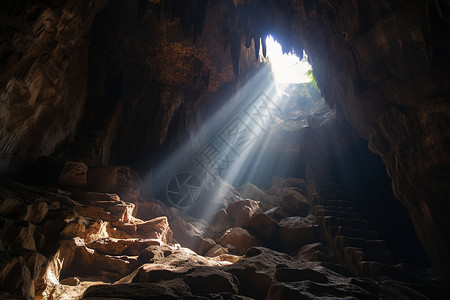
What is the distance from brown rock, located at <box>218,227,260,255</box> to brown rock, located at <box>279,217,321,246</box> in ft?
4.09

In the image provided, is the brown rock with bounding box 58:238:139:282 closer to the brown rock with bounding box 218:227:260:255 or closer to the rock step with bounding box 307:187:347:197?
the brown rock with bounding box 218:227:260:255

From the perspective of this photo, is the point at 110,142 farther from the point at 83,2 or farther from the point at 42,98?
the point at 83,2

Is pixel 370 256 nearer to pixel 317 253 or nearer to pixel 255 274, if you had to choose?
pixel 317 253

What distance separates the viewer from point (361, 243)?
22.4 ft

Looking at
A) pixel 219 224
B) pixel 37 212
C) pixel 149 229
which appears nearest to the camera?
pixel 37 212

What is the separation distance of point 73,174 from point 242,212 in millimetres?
7192

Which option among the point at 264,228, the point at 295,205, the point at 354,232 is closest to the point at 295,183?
the point at 295,205

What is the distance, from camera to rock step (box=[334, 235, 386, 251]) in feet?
21.9

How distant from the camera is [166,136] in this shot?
43.8ft

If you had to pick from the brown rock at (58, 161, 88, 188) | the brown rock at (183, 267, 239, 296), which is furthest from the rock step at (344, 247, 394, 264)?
the brown rock at (58, 161, 88, 188)

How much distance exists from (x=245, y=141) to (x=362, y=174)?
37.9 feet

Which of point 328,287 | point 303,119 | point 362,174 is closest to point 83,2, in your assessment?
point 328,287

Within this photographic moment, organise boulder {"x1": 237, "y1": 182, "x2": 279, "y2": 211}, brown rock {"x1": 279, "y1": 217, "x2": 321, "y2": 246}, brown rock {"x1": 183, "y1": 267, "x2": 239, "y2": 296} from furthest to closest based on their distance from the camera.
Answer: boulder {"x1": 237, "y1": 182, "x2": 279, "y2": 211} → brown rock {"x1": 279, "y1": 217, "x2": 321, "y2": 246} → brown rock {"x1": 183, "y1": 267, "x2": 239, "y2": 296}

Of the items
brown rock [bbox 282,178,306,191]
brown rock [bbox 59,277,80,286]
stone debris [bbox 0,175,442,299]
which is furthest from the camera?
brown rock [bbox 282,178,306,191]
